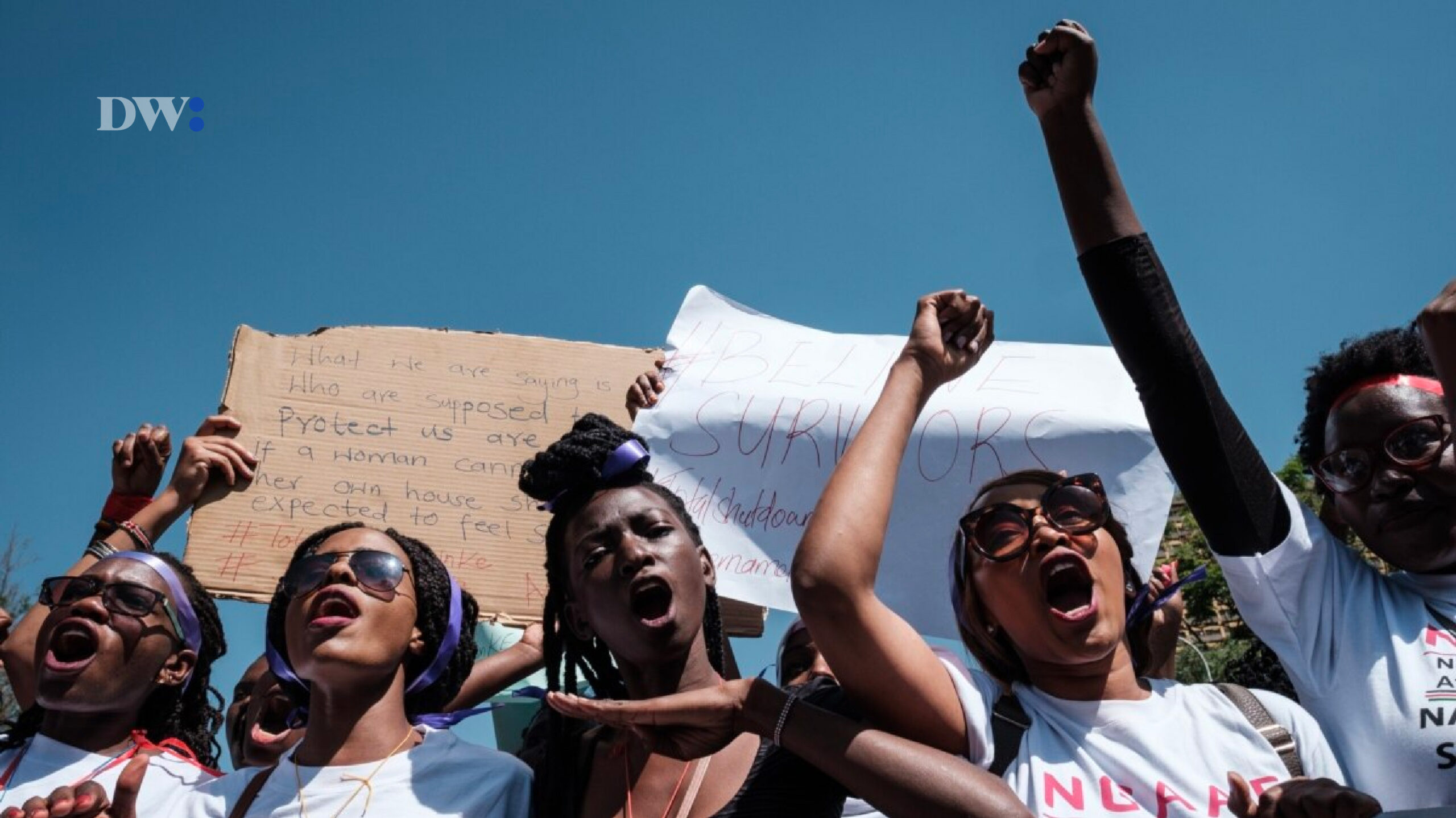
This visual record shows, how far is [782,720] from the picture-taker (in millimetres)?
2164

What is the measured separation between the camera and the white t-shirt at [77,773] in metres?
3.01

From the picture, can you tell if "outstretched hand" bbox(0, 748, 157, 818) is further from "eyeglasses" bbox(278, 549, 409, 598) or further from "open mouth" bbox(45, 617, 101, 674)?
"open mouth" bbox(45, 617, 101, 674)

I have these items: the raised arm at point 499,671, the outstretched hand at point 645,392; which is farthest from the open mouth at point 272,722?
the outstretched hand at point 645,392

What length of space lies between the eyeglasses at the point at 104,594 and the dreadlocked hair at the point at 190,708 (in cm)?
10

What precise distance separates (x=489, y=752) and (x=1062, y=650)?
4.06ft

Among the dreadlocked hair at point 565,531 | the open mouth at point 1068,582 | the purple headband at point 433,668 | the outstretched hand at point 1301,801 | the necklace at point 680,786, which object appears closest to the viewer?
the outstretched hand at point 1301,801

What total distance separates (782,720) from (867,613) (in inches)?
9.0

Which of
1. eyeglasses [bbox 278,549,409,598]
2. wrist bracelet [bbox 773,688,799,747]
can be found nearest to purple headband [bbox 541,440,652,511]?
eyeglasses [bbox 278,549,409,598]

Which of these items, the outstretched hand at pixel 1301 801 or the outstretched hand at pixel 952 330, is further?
the outstretched hand at pixel 952 330

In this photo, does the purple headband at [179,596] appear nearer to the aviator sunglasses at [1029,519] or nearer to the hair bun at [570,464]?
the hair bun at [570,464]

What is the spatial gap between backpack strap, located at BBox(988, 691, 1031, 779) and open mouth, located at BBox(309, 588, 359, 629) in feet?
4.89

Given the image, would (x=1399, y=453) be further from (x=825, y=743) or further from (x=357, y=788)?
(x=357, y=788)

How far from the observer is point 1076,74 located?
2.65 metres

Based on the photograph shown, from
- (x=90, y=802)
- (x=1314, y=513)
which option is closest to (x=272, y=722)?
(x=90, y=802)
